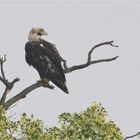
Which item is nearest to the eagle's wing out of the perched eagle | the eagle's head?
the perched eagle

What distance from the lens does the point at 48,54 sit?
71.3 feet

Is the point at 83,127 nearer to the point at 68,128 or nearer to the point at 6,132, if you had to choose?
the point at 68,128

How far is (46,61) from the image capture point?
22.2 m

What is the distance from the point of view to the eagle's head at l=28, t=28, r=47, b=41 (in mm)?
22609

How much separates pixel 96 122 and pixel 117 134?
0.77 meters

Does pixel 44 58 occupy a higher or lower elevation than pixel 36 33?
lower

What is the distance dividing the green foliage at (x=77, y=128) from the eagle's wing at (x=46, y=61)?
282 centimetres

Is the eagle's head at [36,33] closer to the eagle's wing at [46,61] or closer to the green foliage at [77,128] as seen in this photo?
the eagle's wing at [46,61]

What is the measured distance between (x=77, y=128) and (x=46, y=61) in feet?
16.8

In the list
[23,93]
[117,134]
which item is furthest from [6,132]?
[117,134]

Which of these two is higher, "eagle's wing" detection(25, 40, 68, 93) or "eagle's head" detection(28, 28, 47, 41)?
"eagle's head" detection(28, 28, 47, 41)

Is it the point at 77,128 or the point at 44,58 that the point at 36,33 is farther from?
the point at 77,128

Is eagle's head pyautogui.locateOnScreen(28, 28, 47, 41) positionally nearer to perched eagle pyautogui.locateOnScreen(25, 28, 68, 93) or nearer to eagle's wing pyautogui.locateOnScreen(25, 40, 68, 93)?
perched eagle pyautogui.locateOnScreen(25, 28, 68, 93)

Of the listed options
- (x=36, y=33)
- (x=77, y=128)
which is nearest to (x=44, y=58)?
(x=36, y=33)
